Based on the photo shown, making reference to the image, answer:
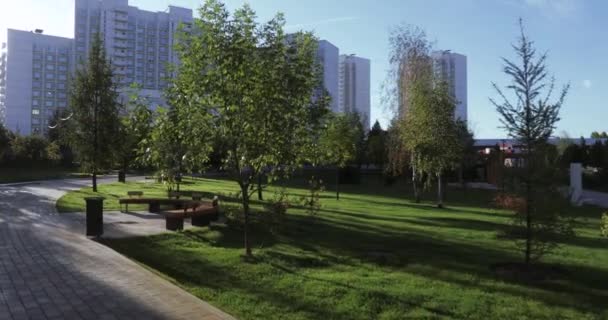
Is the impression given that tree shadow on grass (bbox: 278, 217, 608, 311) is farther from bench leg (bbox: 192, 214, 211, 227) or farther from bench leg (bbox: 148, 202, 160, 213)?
bench leg (bbox: 148, 202, 160, 213)

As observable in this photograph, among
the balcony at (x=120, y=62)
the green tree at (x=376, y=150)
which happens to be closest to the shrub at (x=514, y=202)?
the green tree at (x=376, y=150)

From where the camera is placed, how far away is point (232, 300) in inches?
269

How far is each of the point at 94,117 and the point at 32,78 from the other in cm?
10385

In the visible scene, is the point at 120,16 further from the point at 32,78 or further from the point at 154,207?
the point at 154,207

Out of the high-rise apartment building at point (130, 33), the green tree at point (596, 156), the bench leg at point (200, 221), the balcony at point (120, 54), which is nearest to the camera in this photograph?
the bench leg at point (200, 221)

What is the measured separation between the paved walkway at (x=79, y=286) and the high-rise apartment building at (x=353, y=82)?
4795 inches

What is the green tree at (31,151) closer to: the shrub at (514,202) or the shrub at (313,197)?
the shrub at (313,197)

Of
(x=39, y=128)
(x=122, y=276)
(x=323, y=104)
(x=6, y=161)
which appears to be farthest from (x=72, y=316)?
(x=39, y=128)

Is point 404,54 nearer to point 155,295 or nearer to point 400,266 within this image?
point 400,266

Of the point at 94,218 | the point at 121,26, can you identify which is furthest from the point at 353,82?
the point at 94,218

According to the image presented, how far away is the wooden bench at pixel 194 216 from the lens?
13312mm

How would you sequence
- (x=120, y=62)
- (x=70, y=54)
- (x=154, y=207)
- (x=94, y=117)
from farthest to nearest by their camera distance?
(x=70, y=54) → (x=120, y=62) → (x=94, y=117) → (x=154, y=207)

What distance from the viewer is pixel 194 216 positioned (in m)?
13.8

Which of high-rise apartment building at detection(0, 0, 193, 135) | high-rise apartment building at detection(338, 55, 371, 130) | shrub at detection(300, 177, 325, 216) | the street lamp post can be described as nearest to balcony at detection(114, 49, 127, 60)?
high-rise apartment building at detection(0, 0, 193, 135)
